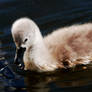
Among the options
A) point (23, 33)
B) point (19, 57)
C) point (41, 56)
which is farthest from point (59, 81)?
point (23, 33)

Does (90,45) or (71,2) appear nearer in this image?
(90,45)

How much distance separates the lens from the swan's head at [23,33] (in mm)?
4777

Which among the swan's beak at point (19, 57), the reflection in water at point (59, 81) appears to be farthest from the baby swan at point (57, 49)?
the reflection in water at point (59, 81)

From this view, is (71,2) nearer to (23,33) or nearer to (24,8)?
(24,8)

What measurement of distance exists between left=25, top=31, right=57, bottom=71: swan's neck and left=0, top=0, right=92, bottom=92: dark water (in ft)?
0.49

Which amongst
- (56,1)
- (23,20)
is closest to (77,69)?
(23,20)

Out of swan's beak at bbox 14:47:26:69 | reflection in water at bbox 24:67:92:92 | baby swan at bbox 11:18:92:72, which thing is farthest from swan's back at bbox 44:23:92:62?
swan's beak at bbox 14:47:26:69

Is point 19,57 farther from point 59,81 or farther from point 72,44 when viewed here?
point 72,44

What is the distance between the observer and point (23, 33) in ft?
15.9

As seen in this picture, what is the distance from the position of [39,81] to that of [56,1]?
2314 millimetres

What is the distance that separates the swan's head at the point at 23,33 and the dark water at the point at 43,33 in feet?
1.57

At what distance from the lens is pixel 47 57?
5055 millimetres

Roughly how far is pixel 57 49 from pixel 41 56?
0.25 meters

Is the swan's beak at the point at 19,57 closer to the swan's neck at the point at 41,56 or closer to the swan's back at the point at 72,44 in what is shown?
the swan's neck at the point at 41,56
